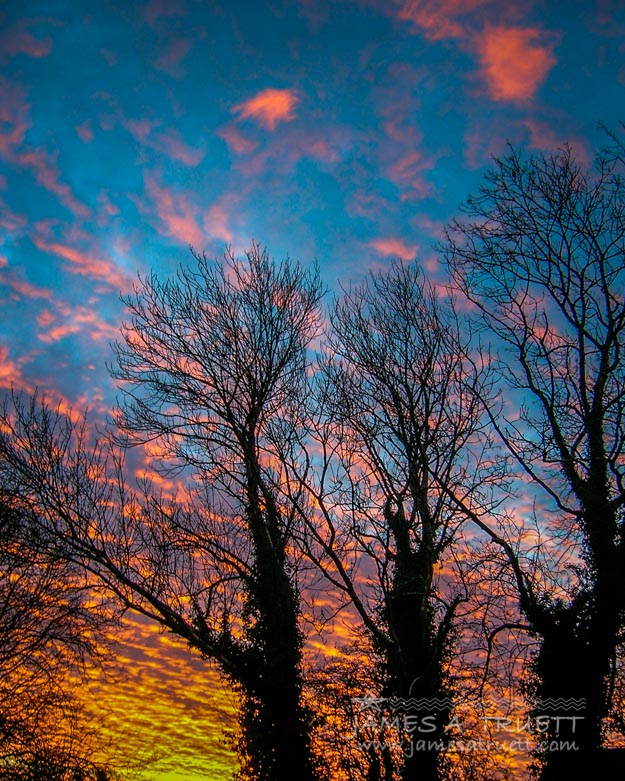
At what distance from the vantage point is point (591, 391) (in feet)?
32.6

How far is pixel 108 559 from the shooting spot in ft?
37.7

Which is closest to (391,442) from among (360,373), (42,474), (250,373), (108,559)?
(360,373)

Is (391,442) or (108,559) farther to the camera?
(108,559)

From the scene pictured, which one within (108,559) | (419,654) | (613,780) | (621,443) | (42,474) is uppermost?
(621,443)

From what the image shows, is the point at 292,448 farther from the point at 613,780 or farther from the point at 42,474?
the point at 613,780

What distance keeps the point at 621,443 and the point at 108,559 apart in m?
9.93

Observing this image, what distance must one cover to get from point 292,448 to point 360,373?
204 cm

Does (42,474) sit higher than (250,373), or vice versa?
(250,373)

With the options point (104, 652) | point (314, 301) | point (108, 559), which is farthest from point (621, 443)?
point (104, 652)

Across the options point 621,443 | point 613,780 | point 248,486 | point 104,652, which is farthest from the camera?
point 104,652

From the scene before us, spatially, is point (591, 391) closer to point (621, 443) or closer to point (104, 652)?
point (621, 443)

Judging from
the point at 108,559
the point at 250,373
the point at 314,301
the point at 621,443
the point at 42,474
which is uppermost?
the point at 314,301

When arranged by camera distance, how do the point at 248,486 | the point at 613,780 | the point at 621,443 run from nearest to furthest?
the point at 621,443 < the point at 613,780 < the point at 248,486

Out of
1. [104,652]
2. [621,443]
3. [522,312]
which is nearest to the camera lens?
[621,443]
